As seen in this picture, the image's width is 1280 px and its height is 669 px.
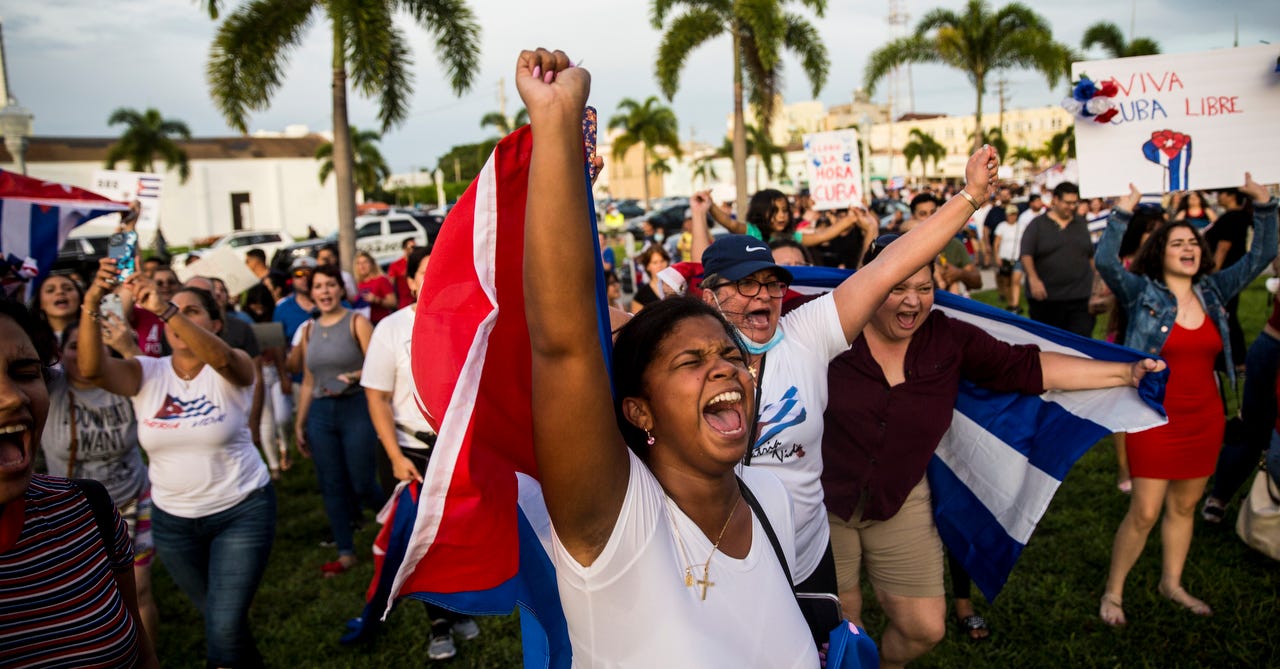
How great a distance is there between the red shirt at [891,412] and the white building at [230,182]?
63847mm

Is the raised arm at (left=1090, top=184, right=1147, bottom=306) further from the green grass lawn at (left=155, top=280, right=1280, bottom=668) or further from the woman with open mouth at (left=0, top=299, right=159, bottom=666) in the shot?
the woman with open mouth at (left=0, top=299, right=159, bottom=666)

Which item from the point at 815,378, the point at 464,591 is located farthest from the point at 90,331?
the point at 815,378

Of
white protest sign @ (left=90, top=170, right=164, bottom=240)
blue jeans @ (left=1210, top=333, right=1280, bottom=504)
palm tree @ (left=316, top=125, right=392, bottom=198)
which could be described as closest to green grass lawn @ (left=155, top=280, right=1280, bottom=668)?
blue jeans @ (left=1210, top=333, right=1280, bottom=504)

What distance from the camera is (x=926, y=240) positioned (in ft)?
9.09

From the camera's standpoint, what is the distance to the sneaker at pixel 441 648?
464 cm

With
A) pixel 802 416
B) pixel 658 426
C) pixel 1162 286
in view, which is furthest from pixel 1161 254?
pixel 658 426

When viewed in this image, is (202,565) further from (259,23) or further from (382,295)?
(259,23)

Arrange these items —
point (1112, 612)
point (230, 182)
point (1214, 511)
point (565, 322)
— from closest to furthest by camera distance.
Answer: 1. point (565, 322)
2. point (1112, 612)
3. point (1214, 511)
4. point (230, 182)

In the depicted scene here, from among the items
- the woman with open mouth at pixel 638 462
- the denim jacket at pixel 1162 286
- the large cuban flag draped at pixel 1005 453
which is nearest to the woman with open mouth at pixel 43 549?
the woman with open mouth at pixel 638 462

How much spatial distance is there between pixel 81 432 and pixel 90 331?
89 cm

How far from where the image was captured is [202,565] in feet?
13.2

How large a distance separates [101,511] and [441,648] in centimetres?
262

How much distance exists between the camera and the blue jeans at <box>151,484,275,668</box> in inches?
147

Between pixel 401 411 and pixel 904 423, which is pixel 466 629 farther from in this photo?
pixel 904 423
